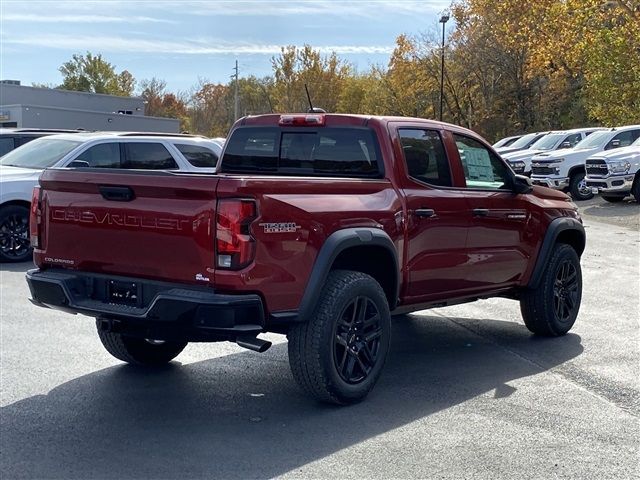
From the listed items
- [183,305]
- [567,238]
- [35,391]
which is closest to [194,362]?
[35,391]

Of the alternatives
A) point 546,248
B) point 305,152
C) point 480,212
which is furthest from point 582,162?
point 305,152

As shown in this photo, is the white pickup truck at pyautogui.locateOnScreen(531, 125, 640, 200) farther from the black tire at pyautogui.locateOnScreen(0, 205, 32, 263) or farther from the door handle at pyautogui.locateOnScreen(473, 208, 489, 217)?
the door handle at pyautogui.locateOnScreen(473, 208, 489, 217)

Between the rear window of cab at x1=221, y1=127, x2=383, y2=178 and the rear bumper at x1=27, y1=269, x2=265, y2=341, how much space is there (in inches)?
70.0

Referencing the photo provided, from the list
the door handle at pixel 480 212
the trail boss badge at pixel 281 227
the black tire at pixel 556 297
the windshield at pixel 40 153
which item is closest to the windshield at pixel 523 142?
the windshield at pixel 40 153

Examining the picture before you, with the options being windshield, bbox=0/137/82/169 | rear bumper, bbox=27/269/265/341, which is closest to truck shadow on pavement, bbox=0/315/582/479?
rear bumper, bbox=27/269/265/341

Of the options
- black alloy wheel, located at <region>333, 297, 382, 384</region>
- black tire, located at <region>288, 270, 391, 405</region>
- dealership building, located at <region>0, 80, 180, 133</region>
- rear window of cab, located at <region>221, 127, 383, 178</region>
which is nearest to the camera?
black tire, located at <region>288, 270, 391, 405</region>

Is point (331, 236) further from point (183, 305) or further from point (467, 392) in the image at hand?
point (467, 392)

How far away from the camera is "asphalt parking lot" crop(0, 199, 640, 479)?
4.74 m

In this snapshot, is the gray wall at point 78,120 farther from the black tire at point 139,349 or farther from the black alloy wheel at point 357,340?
the black alloy wheel at point 357,340

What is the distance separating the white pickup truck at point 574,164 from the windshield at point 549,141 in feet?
9.86

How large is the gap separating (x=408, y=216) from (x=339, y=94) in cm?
5748

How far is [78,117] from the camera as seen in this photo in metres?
44.3

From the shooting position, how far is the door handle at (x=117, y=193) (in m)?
5.37

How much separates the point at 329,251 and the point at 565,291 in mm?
3493
